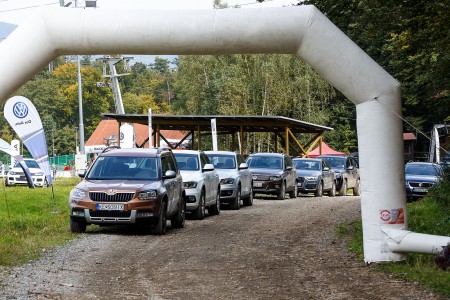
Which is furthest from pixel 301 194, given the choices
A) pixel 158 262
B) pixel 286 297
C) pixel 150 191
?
pixel 286 297

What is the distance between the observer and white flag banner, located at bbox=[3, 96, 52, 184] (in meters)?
24.0

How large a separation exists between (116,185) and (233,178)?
976 centimetres

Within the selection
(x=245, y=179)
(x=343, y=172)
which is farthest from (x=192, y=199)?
(x=343, y=172)

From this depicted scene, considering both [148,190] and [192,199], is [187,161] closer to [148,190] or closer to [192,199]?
[192,199]

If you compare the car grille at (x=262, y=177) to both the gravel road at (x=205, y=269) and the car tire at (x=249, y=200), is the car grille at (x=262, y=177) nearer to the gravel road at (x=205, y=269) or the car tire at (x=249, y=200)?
the car tire at (x=249, y=200)

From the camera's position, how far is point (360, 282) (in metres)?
11.5

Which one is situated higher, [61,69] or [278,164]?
[61,69]

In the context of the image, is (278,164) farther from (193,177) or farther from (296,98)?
(296,98)

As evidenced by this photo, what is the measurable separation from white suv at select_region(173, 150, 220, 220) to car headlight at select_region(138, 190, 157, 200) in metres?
4.36

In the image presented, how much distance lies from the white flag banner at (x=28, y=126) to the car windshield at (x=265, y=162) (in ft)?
39.9

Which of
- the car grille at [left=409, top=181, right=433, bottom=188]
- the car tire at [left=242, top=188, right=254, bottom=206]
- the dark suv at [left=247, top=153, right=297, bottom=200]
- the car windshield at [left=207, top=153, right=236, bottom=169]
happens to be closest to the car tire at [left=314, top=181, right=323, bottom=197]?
the dark suv at [left=247, top=153, right=297, bottom=200]

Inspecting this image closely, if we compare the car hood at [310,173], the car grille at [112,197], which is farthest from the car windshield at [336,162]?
the car grille at [112,197]

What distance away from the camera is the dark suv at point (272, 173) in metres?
34.1

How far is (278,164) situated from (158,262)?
21202 mm
